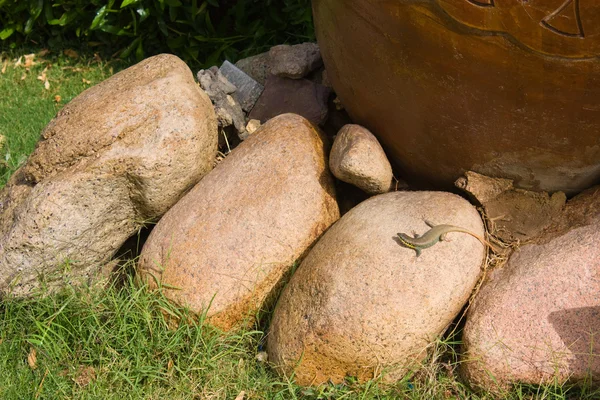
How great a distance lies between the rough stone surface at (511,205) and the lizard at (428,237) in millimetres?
224

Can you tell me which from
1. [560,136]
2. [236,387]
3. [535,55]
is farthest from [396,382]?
[535,55]

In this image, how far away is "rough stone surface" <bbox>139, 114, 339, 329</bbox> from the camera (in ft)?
11.2

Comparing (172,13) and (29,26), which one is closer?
(172,13)

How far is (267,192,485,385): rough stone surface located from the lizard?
0.02 metres

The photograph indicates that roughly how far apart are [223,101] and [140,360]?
159cm

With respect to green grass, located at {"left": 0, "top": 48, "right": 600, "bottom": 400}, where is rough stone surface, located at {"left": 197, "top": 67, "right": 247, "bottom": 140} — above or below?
above

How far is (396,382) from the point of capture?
10.5ft

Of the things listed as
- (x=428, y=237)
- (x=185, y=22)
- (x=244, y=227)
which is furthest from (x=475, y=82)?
(x=185, y=22)

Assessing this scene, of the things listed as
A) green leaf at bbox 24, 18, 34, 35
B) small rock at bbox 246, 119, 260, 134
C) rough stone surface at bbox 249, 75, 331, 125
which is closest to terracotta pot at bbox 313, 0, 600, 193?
rough stone surface at bbox 249, 75, 331, 125

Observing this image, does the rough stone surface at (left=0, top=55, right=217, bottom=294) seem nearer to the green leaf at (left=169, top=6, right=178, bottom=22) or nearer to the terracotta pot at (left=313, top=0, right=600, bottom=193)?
the terracotta pot at (left=313, top=0, right=600, bottom=193)

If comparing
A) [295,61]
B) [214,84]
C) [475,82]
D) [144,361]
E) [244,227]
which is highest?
[475,82]

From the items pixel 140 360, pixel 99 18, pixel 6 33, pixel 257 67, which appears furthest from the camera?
pixel 6 33

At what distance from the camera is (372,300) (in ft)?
10.2

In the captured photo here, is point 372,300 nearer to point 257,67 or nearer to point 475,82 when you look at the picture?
point 475,82
